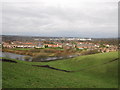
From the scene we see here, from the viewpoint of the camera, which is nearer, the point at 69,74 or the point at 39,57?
the point at 69,74

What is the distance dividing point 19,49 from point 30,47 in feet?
1.19

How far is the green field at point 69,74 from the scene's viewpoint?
112 inches

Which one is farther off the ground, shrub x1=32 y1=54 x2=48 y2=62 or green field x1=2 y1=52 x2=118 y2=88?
shrub x1=32 y1=54 x2=48 y2=62

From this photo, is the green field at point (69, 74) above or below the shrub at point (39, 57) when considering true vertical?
below

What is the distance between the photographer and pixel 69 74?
3.16 m

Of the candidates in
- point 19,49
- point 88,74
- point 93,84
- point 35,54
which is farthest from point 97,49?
point 19,49

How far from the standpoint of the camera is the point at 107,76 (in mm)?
2865

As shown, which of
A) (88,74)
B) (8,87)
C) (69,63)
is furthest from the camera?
(69,63)

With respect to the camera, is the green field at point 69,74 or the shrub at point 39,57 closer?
the green field at point 69,74

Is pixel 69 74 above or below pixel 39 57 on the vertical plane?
below

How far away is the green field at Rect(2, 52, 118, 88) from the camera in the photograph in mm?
2857

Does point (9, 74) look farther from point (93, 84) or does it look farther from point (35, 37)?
point (93, 84)

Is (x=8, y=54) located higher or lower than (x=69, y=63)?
higher

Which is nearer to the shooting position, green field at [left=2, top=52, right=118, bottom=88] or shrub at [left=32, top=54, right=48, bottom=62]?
green field at [left=2, top=52, right=118, bottom=88]
